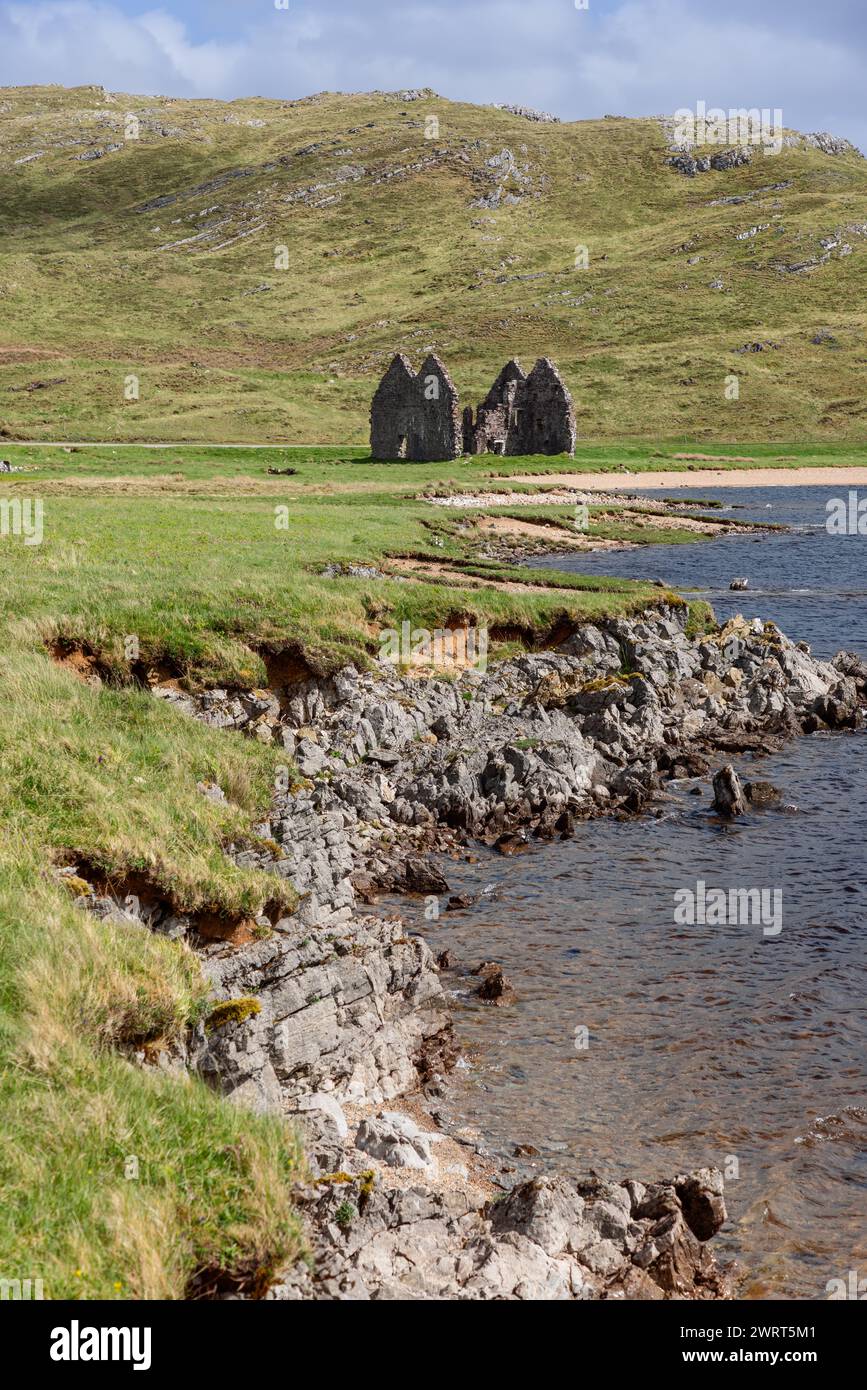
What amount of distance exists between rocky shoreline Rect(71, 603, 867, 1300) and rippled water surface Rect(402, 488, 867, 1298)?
0.67m

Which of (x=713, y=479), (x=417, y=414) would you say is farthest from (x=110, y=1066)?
(x=713, y=479)

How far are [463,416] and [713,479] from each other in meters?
23.5

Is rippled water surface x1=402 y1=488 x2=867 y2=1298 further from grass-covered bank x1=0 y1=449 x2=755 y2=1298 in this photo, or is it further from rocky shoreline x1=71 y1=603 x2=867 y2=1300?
grass-covered bank x1=0 y1=449 x2=755 y2=1298

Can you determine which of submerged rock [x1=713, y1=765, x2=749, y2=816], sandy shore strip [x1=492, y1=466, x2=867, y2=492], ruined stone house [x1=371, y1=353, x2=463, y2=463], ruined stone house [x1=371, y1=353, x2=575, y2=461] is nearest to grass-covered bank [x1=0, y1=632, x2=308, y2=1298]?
submerged rock [x1=713, y1=765, x2=749, y2=816]

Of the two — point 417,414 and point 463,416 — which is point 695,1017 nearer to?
point 417,414

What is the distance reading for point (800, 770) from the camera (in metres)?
25.9

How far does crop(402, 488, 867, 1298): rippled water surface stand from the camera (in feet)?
39.1

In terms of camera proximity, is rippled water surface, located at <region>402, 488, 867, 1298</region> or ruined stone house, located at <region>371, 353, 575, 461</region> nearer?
rippled water surface, located at <region>402, 488, 867, 1298</region>

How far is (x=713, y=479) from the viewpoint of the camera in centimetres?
9656

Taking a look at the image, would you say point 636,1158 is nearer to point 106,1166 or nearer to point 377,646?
point 106,1166

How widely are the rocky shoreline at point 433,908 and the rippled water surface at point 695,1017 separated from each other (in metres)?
0.67
